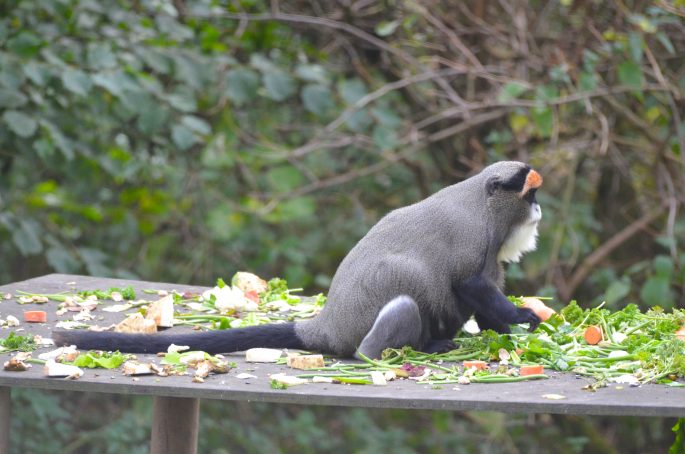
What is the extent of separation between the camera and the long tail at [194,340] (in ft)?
11.1

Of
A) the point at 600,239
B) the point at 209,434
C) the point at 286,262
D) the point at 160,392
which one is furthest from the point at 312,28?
the point at 160,392

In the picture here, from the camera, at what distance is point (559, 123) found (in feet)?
21.2

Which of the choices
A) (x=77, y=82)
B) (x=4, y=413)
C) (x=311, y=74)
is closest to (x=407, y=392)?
(x=4, y=413)

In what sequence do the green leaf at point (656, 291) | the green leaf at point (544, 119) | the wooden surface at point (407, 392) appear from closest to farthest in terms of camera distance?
the wooden surface at point (407, 392) → the green leaf at point (656, 291) → the green leaf at point (544, 119)

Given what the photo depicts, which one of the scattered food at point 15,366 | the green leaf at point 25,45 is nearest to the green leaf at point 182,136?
the green leaf at point 25,45

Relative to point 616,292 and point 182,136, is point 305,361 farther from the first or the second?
point 182,136

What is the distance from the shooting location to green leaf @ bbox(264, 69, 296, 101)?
6367 mm

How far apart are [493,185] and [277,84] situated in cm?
300

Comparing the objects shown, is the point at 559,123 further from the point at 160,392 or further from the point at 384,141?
the point at 160,392

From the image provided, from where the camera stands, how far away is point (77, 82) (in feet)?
17.8

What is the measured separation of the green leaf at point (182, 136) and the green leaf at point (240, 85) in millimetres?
419

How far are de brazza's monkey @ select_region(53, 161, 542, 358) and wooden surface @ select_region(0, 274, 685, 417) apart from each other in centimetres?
32

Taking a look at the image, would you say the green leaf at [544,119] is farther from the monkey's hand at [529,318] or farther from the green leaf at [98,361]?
the green leaf at [98,361]

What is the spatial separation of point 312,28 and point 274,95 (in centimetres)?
103
